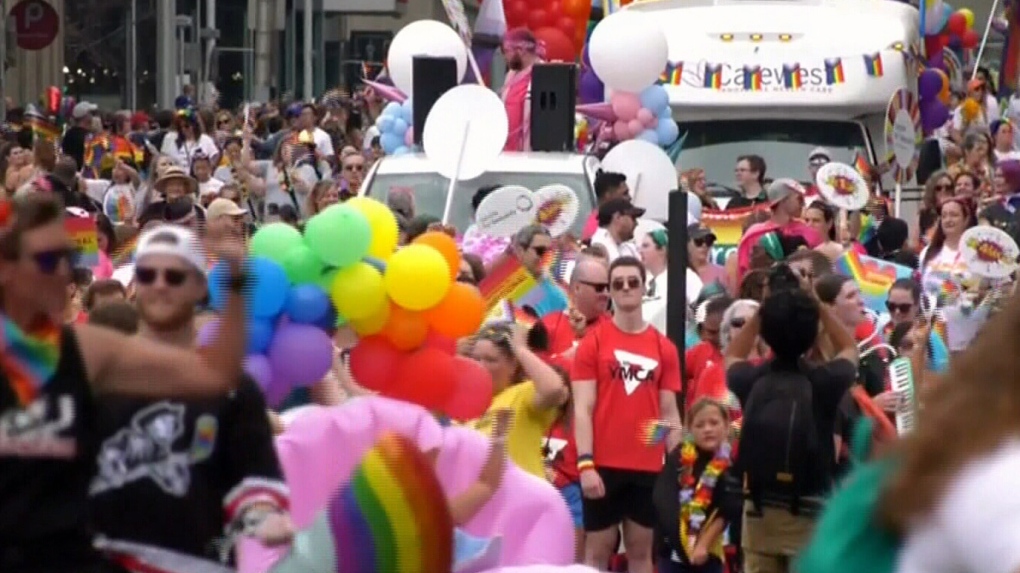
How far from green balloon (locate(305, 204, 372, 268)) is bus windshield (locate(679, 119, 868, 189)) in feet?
38.7

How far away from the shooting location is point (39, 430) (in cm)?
453

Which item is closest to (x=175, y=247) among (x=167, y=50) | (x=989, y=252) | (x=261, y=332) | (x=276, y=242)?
(x=261, y=332)

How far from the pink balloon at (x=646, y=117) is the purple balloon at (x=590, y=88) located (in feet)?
4.10

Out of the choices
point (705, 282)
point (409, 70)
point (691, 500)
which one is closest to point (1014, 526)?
point (691, 500)

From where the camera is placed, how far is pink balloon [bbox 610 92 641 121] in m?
17.5

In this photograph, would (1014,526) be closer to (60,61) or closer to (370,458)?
(370,458)

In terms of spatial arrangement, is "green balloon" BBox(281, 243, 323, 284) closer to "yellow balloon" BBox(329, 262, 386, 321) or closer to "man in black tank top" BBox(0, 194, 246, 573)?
"yellow balloon" BBox(329, 262, 386, 321)

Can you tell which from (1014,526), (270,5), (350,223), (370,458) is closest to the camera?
(1014,526)

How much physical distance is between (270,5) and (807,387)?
3626 centimetres

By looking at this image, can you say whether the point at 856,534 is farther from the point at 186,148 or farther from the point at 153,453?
the point at 186,148

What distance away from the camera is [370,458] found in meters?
5.50

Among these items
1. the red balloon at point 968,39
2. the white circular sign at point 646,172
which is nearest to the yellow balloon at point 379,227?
the white circular sign at point 646,172

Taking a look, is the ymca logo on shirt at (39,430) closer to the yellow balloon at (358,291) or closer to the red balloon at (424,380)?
the yellow balloon at (358,291)

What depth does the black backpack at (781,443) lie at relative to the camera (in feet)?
28.2
